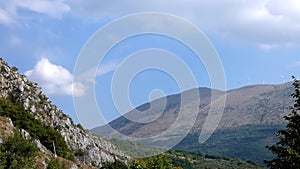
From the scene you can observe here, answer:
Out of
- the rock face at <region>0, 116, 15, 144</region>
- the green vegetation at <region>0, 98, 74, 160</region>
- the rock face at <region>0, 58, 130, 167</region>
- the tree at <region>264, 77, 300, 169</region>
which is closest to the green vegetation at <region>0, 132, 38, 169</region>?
the rock face at <region>0, 116, 15, 144</region>

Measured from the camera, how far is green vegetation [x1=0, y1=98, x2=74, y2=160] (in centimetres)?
12562

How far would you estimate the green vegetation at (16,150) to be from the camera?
309 ft

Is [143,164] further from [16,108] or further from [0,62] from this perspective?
[0,62]

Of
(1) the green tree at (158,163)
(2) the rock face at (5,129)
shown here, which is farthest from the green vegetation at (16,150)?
(1) the green tree at (158,163)

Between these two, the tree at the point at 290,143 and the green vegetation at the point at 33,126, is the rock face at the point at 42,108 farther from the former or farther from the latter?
the tree at the point at 290,143

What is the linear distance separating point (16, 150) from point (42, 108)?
3905cm

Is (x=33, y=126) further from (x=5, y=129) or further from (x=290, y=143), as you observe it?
(x=290, y=143)

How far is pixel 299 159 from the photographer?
2814 centimetres

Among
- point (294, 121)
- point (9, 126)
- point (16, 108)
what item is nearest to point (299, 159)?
point (294, 121)

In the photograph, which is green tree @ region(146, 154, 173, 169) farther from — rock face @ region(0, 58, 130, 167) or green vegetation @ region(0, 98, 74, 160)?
rock face @ region(0, 58, 130, 167)

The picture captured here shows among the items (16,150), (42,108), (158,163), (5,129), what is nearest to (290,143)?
(158,163)

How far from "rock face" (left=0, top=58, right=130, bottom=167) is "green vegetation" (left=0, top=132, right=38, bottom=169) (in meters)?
32.4

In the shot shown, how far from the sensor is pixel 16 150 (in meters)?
99.7

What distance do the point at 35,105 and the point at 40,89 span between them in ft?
24.8
